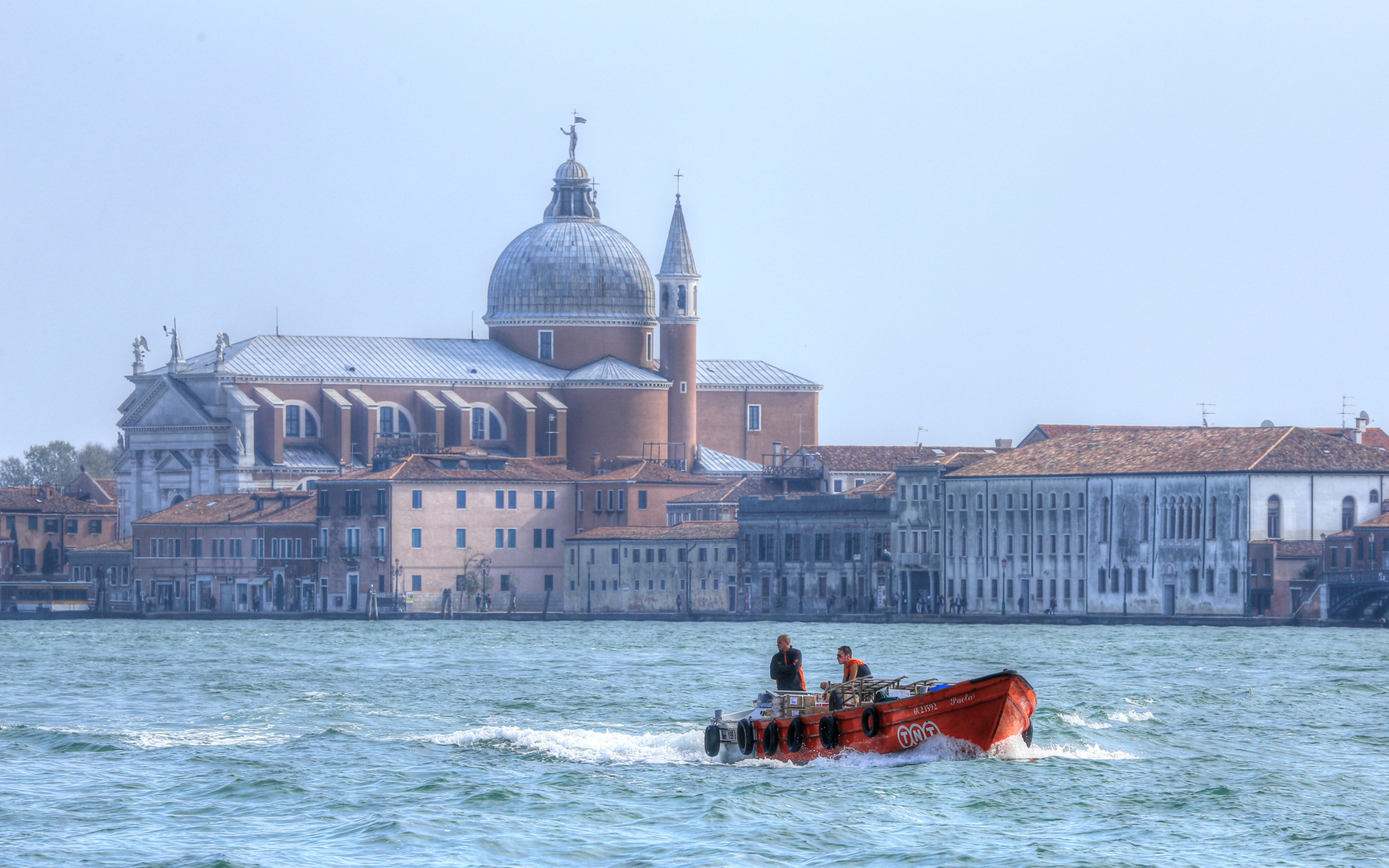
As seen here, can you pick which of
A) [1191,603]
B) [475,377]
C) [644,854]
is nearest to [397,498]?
[475,377]

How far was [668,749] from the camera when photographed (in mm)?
32938

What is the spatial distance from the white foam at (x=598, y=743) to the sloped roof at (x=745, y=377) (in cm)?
7310

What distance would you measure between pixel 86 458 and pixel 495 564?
78563 millimetres

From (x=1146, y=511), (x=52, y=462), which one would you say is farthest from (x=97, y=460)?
(x=1146, y=511)

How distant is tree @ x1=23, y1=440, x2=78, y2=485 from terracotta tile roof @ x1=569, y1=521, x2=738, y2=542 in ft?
249

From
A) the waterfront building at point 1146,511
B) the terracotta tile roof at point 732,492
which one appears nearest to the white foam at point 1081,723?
the waterfront building at point 1146,511

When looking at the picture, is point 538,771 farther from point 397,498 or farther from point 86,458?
point 86,458

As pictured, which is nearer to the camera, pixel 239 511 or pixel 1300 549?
pixel 1300 549

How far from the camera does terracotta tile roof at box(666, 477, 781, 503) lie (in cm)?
9406

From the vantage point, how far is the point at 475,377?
337 feet

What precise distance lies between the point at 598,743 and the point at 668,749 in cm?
120

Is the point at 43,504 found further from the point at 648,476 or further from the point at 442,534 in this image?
the point at 648,476

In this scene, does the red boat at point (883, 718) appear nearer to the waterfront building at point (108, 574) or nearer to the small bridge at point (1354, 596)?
the small bridge at point (1354, 596)

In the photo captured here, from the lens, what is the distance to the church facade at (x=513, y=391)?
98.8 m
